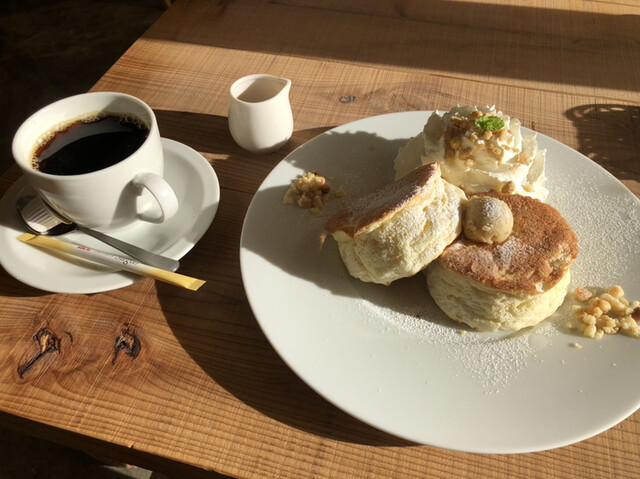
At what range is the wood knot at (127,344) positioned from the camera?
3.17ft

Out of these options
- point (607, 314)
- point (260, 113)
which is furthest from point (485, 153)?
point (260, 113)

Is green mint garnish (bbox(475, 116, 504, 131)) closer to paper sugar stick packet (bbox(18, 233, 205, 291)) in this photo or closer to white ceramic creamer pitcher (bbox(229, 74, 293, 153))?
white ceramic creamer pitcher (bbox(229, 74, 293, 153))

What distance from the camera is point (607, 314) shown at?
3.00 ft

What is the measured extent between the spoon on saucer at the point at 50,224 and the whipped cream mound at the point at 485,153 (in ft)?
2.16

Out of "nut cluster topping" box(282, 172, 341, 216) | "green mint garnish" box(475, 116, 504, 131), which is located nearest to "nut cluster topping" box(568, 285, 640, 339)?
"green mint garnish" box(475, 116, 504, 131)

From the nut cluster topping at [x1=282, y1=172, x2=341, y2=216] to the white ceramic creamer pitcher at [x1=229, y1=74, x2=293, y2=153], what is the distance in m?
0.21

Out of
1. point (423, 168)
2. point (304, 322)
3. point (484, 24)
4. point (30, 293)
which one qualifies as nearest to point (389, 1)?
point (484, 24)

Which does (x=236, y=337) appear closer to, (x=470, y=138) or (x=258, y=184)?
(x=258, y=184)

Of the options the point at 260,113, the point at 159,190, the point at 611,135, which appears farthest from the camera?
the point at 611,135

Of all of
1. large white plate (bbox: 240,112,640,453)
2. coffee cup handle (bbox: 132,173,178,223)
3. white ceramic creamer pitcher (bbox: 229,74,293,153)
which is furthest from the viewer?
white ceramic creamer pitcher (bbox: 229,74,293,153)

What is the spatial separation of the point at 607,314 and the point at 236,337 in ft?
2.24

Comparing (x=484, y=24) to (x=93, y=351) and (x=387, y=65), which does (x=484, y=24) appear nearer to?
(x=387, y=65)

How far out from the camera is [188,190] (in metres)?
1.16

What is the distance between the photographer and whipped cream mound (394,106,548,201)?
1100mm
